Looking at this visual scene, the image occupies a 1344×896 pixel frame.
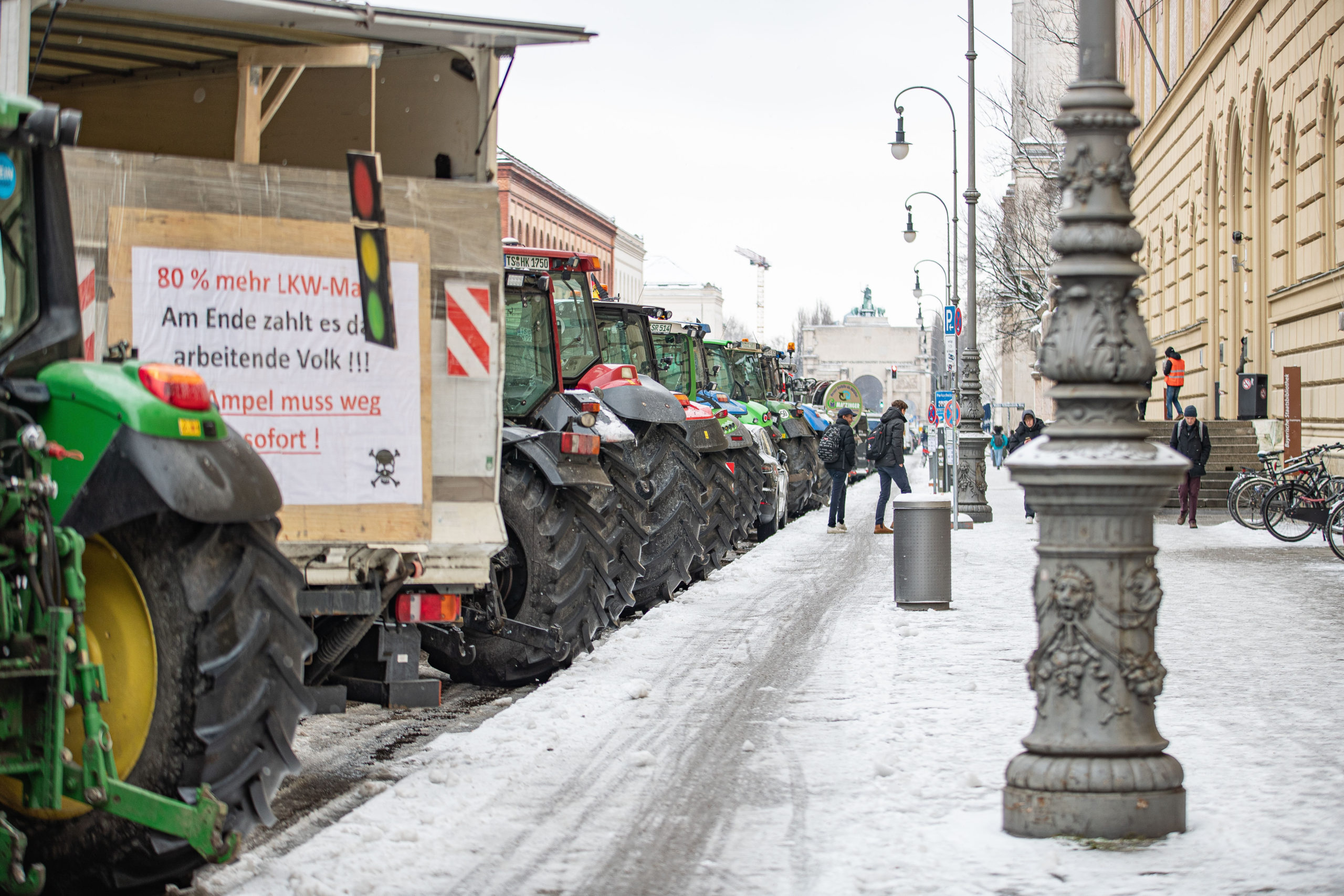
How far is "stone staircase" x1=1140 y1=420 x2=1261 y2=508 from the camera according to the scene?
90.8 feet

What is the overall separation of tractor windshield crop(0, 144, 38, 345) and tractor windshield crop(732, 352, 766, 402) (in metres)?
20.7

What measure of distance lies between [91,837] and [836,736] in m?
3.83

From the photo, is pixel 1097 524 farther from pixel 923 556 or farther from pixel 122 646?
pixel 923 556

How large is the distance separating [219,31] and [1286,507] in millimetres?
16742

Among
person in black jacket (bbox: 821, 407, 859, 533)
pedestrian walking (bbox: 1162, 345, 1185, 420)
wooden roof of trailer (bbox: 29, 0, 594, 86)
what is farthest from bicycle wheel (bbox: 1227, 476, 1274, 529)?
wooden roof of trailer (bbox: 29, 0, 594, 86)

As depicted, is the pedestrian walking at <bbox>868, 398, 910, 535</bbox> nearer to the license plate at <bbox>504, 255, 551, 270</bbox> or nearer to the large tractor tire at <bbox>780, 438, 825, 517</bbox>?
the large tractor tire at <bbox>780, 438, 825, 517</bbox>

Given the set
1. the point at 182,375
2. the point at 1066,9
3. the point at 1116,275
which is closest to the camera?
the point at 182,375

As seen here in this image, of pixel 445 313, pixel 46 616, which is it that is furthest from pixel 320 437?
pixel 46 616

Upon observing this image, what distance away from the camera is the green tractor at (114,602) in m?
4.01

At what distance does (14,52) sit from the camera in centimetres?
580

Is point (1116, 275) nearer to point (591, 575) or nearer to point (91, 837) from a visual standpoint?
point (91, 837)

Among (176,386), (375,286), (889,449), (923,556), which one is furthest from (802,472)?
(176,386)

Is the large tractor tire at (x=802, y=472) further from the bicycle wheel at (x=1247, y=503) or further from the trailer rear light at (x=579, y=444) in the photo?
the trailer rear light at (x=579, y=444)

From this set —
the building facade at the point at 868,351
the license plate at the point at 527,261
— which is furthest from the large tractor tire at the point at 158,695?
the building facade at the point at 868,351
